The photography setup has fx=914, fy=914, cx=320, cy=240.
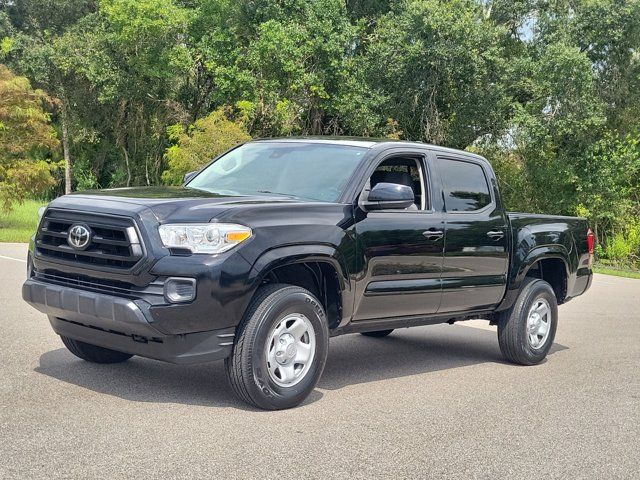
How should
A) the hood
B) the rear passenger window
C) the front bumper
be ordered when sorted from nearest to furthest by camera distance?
the front bumper, the hood, the rear passenger window

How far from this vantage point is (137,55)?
4284 centimetres

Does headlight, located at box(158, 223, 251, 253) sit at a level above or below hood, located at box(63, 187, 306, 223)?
below

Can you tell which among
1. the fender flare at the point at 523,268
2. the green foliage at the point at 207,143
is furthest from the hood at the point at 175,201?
the green foliage at the point at 207,143

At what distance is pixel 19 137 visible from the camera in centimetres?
2973

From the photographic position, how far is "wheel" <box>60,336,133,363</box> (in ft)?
24.5

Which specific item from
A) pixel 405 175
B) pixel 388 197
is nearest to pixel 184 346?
pixel 388 197

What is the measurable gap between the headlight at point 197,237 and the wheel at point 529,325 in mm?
3878

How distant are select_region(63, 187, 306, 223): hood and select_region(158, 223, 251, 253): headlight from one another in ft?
0.19

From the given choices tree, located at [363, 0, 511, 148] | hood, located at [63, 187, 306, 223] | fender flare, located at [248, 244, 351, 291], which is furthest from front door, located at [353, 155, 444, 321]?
tree, located at [363, 0, 511, 148]

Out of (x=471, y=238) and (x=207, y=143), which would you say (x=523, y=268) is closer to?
(x=471, y=238)

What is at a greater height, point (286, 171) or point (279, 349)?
point (286, 171)

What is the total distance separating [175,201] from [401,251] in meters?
2.01

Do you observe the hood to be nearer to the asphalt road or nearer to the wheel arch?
the wheel arch

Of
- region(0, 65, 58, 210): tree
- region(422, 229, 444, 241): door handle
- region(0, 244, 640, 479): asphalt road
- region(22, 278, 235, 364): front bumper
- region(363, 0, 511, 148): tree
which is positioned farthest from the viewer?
region(363, 0, 511, 148): tree
